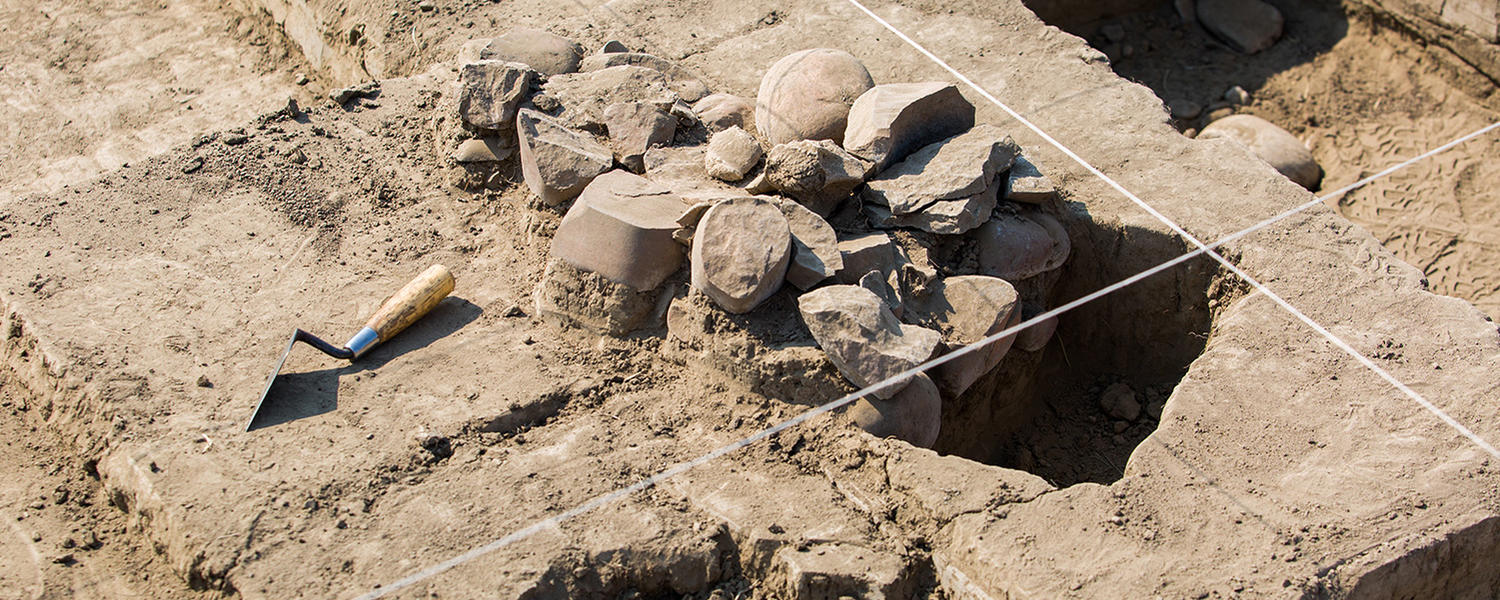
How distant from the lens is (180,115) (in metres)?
5.64

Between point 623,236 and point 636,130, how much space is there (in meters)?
0.57

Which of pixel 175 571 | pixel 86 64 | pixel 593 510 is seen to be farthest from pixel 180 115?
pixel 593 510

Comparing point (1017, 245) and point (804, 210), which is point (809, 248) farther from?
point (1017, 245)

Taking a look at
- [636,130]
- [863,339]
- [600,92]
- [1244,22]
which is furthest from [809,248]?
[1244,22]

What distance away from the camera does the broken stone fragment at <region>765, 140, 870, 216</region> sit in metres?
3.60

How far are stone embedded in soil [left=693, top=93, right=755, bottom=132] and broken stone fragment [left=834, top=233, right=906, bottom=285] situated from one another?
77cm

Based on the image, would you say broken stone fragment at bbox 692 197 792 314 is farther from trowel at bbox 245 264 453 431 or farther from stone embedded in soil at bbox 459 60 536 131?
stone embedded in soil at bbox 459 60 536 131

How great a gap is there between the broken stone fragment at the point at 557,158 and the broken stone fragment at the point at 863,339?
3.24ft

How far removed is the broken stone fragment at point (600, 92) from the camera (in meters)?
4.17

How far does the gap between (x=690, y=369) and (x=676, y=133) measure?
0.96m

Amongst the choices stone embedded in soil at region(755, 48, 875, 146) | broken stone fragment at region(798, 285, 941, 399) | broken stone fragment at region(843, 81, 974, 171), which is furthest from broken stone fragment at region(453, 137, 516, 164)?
broken stone fragment at region(798, 285, 941, 399)

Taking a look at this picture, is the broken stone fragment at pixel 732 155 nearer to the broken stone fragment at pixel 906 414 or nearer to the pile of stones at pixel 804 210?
the pile of stones at pixel 804 210

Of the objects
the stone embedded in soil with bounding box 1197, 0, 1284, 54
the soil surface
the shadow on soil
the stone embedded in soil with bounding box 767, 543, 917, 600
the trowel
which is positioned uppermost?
the trowel

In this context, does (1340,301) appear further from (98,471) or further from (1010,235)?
(98,471)
